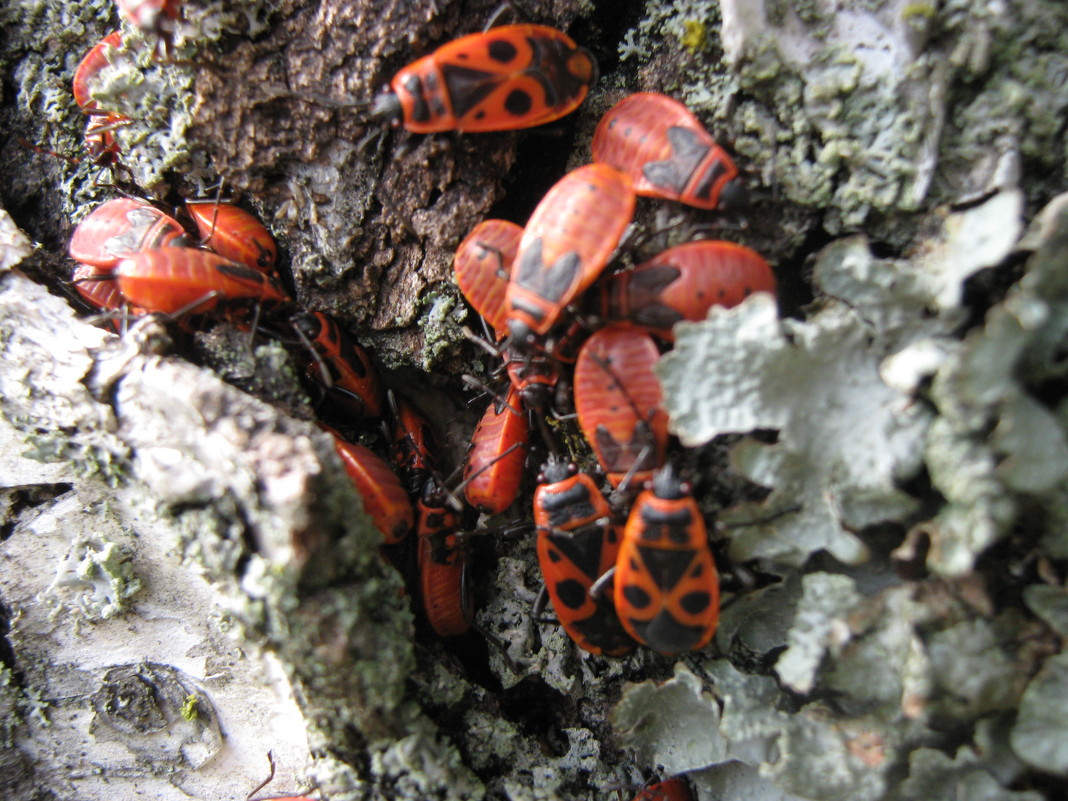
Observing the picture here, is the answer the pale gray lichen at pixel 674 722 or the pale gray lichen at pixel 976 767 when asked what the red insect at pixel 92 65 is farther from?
the pale gray lichen at pixel 976 767

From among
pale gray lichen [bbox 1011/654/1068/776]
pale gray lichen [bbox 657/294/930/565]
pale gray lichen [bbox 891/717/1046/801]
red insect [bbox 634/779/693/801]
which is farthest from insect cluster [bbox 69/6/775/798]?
pale gray lichen [bbox 1011/654/1068/776]

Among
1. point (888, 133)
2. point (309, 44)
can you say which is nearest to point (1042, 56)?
point (888, 133)

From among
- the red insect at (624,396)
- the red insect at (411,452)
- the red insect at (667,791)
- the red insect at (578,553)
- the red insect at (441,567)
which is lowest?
the red insect at (667,791)

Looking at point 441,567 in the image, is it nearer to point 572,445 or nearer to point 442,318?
point 572,445

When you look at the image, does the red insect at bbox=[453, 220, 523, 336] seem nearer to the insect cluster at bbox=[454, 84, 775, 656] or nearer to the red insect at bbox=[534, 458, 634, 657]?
the insect cluster at bbox=[454, 84, 775, 656]

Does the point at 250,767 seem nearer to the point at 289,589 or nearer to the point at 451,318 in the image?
the point at 289,589

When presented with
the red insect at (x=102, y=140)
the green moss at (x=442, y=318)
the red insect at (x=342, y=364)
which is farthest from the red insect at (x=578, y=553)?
the red insect at (x=102, y=140)

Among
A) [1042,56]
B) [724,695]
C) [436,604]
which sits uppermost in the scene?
[1042,56]
